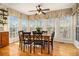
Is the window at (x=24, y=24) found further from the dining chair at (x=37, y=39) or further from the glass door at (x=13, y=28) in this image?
the dining chair at (x=37, y=39)

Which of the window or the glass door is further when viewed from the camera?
the window

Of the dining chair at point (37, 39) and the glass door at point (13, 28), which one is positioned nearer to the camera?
the dining chair at point (37, 39)

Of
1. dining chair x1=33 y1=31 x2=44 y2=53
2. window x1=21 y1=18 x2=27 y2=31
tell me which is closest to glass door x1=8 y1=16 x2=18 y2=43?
window x1=21 y1=18 x2=27 y2=31

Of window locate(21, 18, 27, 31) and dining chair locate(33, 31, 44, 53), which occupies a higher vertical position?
window locate(21, 18, 27, 31)

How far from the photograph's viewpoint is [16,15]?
7715mm

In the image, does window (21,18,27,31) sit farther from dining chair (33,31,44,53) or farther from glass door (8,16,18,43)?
dining chair (33,31,44,53)

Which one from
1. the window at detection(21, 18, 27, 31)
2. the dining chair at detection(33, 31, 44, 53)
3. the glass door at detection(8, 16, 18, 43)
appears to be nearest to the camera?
the dining chair at detection(33, 31, 44, 53)

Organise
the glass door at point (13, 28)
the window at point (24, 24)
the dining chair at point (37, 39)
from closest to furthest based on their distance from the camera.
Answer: the dining chair at point (37, 39), the glass door at point (13, 28), the window at point (24, 24)

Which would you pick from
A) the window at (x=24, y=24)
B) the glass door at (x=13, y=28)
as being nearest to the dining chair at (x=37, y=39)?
the glass door at (x=13, y=28)

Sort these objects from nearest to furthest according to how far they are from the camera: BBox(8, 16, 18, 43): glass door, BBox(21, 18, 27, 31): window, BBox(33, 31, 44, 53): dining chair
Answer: BBox(33, 31, 44, 53): dining chair < BBox(8, 16, 18, 43): glass door < BBox(21, 18, 27, 31): window

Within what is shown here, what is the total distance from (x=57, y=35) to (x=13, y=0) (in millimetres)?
5833

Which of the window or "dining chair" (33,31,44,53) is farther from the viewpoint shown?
the window

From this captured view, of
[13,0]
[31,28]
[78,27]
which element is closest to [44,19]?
[31,28]

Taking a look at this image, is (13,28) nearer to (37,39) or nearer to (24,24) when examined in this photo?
(24,24)
